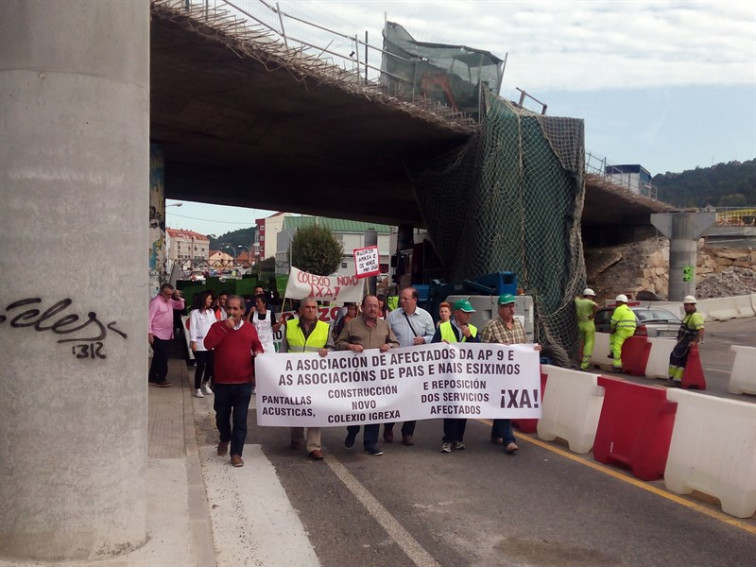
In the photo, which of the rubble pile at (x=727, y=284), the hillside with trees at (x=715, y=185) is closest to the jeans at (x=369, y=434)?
the rubble pile at (x=727, y=284)

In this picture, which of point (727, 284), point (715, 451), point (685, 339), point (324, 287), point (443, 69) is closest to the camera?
point (715, 451)

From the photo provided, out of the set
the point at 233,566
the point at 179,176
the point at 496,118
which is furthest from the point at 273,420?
the point at 179,176

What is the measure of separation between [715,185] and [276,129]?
118 m

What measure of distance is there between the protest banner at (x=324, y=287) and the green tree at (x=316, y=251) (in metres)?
64.3

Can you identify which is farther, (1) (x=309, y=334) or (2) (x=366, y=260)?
(2) (x=366, y=260)

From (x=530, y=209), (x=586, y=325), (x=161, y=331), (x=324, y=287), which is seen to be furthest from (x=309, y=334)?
(x=530, y=209)

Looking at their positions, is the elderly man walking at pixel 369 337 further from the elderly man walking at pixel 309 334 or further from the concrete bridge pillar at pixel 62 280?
the concrete bridge pillar at pixel 62 280

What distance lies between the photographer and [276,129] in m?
21.6

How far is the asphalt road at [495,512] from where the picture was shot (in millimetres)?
5695

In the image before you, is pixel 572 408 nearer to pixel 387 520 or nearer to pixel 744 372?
pixel 387 520

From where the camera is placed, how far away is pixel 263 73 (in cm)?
1647

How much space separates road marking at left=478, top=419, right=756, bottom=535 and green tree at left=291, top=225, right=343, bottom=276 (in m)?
69.9

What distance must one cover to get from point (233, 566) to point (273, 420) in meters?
3.23

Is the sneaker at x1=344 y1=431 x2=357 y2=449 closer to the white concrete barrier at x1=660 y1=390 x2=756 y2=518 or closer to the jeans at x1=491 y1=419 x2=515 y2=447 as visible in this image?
the jeans at x1=491 y1=419 x2=515 y2=447
